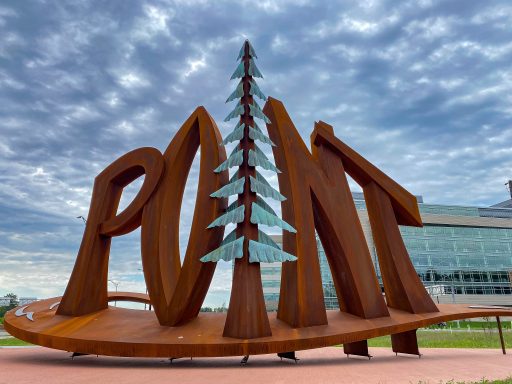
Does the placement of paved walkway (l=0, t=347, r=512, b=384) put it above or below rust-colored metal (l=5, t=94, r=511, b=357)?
below

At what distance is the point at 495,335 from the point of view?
2616 centimetres

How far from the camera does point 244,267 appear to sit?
11.4 m

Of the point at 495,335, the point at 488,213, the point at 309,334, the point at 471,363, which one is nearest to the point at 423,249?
the point at 488,213

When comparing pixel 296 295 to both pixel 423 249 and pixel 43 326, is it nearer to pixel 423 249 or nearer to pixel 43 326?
pixel 43 326

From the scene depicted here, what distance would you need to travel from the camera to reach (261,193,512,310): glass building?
56500 mm

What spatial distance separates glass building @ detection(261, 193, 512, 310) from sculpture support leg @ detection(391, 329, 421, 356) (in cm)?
4045

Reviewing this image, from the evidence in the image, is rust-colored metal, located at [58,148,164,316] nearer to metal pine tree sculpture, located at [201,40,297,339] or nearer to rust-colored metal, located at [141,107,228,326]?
rust-colored metal, located at [141,107,228,326]

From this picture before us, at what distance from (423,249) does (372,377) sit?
53.5 meters

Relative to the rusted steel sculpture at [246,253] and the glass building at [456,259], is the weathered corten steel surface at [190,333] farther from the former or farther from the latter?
the glass building at [456,259]

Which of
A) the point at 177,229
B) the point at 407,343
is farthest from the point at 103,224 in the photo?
the point at 407,343

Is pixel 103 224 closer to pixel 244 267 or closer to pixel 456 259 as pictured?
pixel 244 267

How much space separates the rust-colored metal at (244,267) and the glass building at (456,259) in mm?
42099

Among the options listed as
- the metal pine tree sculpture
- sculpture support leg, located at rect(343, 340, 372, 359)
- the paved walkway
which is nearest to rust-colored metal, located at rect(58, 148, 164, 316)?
the paved walkway

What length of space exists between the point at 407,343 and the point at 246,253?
783 centimetres
